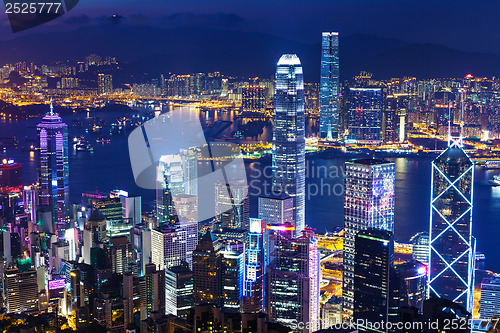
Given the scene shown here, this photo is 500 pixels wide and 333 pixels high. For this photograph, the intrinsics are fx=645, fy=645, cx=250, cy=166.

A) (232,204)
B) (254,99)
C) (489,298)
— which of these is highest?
(254,99)

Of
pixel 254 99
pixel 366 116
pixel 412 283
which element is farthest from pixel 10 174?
pixel 366 116

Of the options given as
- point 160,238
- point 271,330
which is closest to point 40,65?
point 160,238

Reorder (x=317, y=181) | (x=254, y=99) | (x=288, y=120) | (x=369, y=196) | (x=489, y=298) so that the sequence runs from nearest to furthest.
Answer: (x=489, y=298) → (x=369, y=196) → (x=317, y=181) → (x=288, y=120) → (x=254, y=99)

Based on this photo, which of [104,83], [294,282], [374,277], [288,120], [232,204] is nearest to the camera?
[374,277]

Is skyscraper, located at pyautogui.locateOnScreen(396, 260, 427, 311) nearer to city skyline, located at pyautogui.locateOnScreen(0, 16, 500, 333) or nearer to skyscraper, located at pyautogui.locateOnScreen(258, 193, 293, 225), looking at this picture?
city skyline, located at pyautogui.locateOnScreen(0, 16, 500, 333)

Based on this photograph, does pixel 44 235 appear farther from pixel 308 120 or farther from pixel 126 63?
pixel 308 120

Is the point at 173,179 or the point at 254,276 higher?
the point at 173,179

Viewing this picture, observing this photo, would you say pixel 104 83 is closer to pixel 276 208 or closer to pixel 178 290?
pixel 276 208
